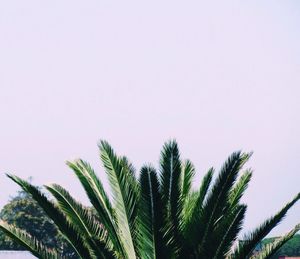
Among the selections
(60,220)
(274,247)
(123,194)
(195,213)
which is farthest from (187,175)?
(60,220)

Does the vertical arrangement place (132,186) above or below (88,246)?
above

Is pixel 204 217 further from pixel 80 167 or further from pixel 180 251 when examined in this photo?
pixel 80 167

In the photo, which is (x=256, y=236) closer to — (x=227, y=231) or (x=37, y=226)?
(x=227, y=231)

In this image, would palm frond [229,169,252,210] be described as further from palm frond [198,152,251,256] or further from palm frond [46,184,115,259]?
palm frond [46,184,115,259]

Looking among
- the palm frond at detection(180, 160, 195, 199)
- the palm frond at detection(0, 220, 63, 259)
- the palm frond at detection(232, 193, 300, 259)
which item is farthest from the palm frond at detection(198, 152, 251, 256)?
the palm frond at detection(0, 220, 63, 259)

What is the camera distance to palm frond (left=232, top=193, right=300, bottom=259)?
287 inches

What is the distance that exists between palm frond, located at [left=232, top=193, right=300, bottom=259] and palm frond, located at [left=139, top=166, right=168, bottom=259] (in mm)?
1315

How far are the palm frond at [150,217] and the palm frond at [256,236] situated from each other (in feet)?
4.31

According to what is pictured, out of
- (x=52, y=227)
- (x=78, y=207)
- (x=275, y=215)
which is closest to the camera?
(x=275, y=215)

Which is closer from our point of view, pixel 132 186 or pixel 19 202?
pixel 132 186

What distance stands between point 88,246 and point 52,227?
49187mm

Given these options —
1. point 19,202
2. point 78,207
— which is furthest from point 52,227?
point 78,207

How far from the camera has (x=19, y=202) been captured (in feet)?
185

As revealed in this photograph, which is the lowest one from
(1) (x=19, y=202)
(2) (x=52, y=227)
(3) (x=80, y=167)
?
(3) (x=80, y=167)
